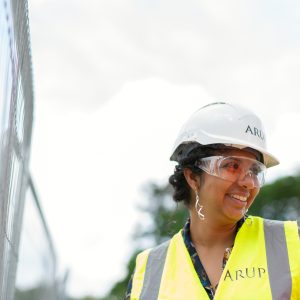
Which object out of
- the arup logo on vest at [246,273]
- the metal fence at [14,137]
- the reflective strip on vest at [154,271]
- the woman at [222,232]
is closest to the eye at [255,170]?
the woman at [222,232]

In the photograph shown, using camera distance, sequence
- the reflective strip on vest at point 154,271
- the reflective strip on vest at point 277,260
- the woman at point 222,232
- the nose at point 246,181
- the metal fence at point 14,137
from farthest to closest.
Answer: the reflective strip on vest at point 154,271
the nose at point 246,181
the woman at point 222,232
the reflective strip on vest at point 277,260
the metal fence at point 14,137

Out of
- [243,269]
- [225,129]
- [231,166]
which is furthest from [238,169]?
[243,269]

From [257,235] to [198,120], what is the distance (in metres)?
0.75

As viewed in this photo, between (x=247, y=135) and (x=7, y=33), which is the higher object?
(x=7, y=33)

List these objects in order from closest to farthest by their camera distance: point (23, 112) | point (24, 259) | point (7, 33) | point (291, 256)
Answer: point (7, 33) < point (291, 256) < point (23, 112) < point (24, 259)

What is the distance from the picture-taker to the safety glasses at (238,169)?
433cm

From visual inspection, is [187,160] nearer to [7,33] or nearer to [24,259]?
[7,33]

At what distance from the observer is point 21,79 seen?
449 cm

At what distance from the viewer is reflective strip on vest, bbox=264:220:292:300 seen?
3924 mm

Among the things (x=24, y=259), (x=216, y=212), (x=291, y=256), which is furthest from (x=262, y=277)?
(x=24, y=259)

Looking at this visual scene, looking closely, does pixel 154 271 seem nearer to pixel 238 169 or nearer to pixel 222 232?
pixel 222 232

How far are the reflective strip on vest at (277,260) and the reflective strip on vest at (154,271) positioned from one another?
584 millimetres

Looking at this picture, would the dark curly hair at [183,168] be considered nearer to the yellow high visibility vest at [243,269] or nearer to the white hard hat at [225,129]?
the white hard hat at [225,129]

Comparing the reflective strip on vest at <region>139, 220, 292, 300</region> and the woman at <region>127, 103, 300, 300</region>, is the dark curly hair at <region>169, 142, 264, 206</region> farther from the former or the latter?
the reflective strip on vest at <region>139, 220, 292, 300</region>
